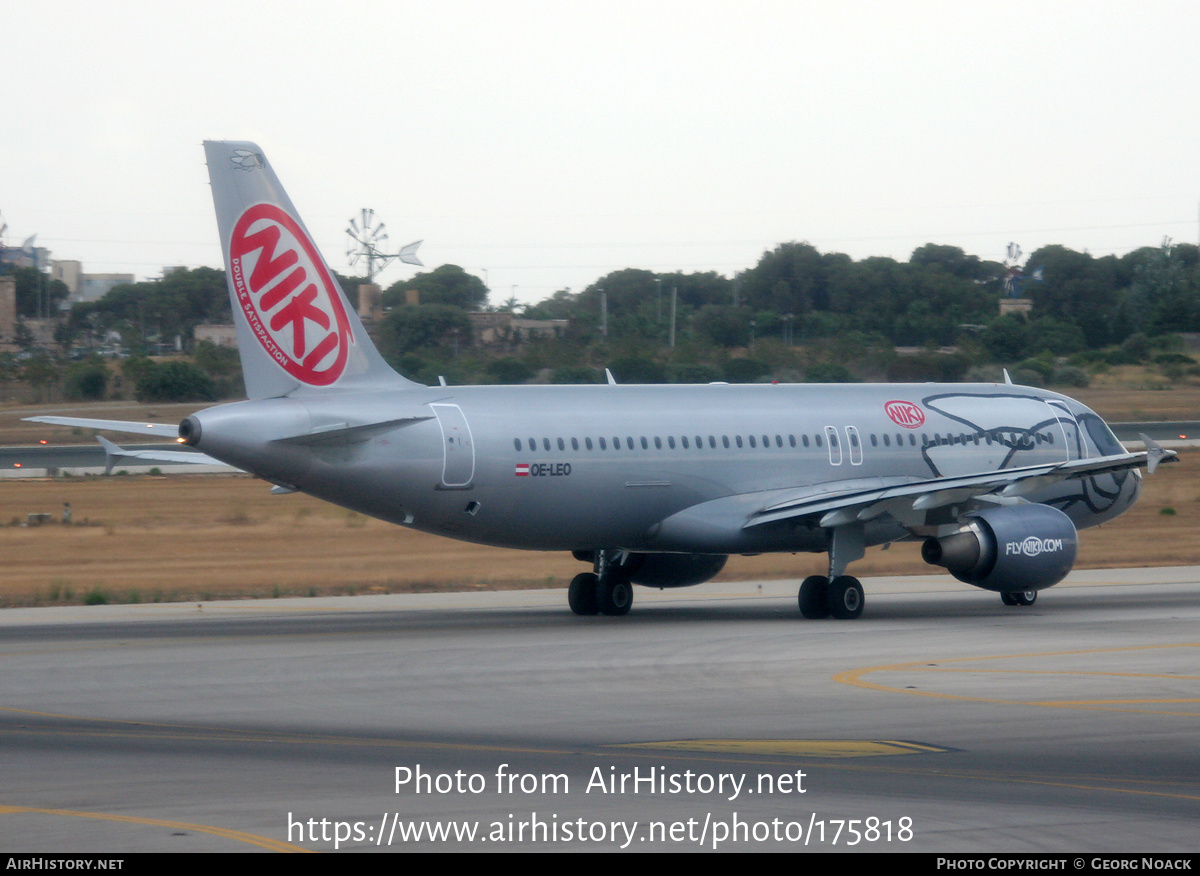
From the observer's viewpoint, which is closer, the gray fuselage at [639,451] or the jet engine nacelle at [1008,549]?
the gray fuselage at [639,451]

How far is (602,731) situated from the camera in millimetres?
16719

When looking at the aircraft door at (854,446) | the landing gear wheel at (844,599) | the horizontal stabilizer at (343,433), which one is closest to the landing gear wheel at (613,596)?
the landing gear wheel at (844,599)

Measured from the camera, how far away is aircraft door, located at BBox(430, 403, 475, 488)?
2720cm

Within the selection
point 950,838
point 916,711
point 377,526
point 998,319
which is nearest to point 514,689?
point 916,711

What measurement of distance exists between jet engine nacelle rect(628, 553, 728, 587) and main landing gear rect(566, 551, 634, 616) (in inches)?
21.9

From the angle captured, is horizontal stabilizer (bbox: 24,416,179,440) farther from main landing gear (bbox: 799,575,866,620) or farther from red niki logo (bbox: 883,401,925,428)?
red niki logo (bbox: 883,401,925,428)

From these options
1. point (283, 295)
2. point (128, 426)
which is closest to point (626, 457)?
point (283, 295)

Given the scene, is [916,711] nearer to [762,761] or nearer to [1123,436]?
[762,761]

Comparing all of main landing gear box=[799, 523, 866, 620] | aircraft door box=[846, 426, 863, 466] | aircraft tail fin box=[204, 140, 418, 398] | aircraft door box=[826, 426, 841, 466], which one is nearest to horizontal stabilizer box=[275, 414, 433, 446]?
aircraft tail fin box=[204, 140, 418, 398]

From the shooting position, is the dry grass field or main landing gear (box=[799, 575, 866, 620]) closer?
main landing gear (box=[799, 575, 866, 620])

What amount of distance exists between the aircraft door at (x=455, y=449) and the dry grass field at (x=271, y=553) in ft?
29.8

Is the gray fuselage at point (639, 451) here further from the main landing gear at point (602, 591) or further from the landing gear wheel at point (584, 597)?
the landing gear wheel at point (584, 597)

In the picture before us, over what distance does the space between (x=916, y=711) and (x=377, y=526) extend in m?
35.3

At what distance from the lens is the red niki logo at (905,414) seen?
107ft
